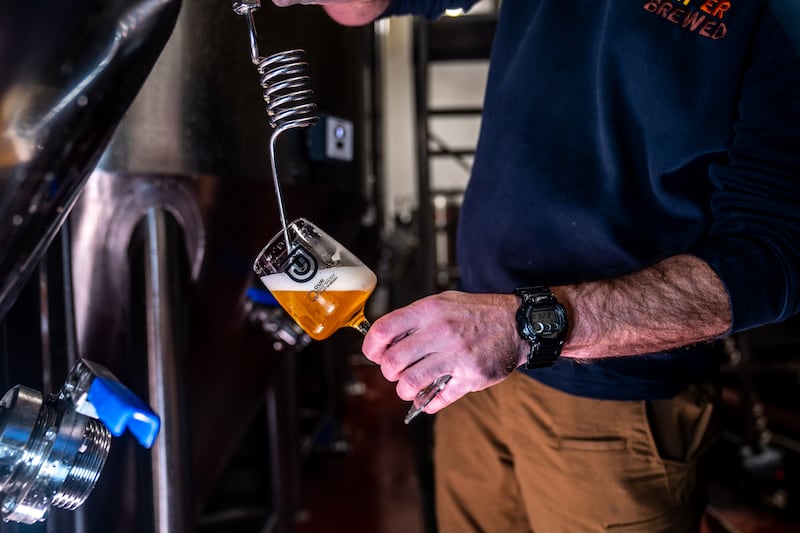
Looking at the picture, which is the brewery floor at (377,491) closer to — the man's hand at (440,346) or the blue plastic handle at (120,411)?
the man's hand at (440,346)

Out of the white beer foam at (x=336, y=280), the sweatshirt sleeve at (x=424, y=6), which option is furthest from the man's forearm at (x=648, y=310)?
the sweatshirt sleeve at (x=424, y=6)

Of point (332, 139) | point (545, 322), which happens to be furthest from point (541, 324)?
point (332, 139)

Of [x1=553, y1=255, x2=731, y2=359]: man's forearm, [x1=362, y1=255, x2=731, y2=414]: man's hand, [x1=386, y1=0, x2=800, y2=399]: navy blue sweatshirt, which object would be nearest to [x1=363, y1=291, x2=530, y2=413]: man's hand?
[x1=362, y1=255, x2=731, y2=414]: man's hand

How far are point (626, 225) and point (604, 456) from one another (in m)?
0.35

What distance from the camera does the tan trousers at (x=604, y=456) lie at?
933 millimetres

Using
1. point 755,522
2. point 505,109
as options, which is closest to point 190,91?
point 505,109

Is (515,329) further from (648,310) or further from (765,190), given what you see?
(765,190)

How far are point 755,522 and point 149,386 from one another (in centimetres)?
208

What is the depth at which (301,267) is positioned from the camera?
64 cm

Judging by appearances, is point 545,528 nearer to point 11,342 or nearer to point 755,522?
point 11,342

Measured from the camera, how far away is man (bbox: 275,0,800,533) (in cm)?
80

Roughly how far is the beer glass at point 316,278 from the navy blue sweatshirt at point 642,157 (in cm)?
39

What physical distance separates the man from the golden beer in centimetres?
17

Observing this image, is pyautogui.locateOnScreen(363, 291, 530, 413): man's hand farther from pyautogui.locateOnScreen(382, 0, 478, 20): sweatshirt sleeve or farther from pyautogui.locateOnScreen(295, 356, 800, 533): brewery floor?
pyautogui.locateOnScreen(295, 356, 800, 533): brewery floor
